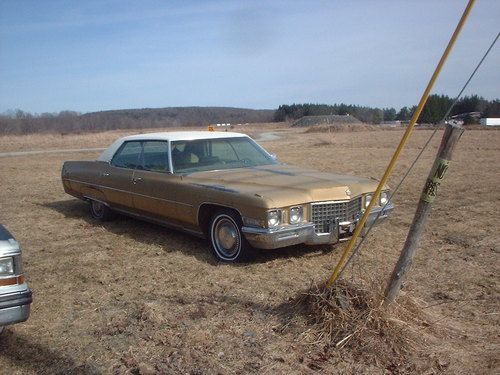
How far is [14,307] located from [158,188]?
9.86ft

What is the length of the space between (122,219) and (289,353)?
5.04 meters

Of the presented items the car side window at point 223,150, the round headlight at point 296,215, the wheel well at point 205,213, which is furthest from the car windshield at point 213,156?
the round headlight at point 296,215

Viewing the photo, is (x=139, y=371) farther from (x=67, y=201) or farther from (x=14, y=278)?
(x=67, y=201)

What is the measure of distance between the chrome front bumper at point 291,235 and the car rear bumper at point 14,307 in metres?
2.15

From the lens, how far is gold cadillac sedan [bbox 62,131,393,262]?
495cm

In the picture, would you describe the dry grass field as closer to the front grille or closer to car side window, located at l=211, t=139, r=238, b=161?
the front grille

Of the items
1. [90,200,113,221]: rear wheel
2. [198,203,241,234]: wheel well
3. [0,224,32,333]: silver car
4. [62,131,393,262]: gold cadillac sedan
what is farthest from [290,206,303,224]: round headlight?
[90,200,113,221]: rear wheel

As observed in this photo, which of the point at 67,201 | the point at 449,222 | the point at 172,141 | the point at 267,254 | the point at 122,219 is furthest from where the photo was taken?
the point at 67,201

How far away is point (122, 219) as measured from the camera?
7.81 metres

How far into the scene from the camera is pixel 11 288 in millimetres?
3270

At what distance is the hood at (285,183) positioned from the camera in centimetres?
502

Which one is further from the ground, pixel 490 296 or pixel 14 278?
pixel 14 278

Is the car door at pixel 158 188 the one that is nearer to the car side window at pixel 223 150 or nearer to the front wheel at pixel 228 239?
the front wheel at pixel 228 239

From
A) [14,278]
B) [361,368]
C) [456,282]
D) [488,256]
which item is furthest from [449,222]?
[14,278]
